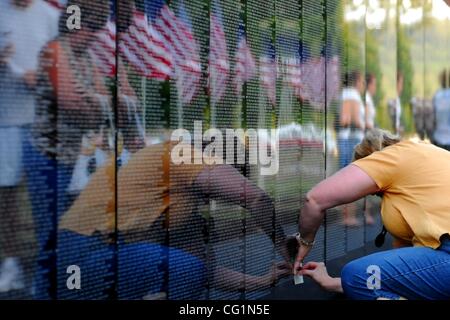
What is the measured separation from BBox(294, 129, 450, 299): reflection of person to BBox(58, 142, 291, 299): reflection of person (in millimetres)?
597

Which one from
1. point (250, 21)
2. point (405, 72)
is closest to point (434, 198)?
point (250, 21)

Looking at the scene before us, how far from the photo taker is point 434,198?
3482 millimetres

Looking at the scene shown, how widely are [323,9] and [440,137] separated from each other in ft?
10.2

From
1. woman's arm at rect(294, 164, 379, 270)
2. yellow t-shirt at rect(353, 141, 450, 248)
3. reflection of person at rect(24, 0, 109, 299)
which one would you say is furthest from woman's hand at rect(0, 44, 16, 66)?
yellow t-shirt at rect(353, 141, 450, 248)

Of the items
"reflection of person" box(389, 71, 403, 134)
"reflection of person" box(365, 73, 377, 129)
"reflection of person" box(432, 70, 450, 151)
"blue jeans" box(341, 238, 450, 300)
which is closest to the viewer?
"blue jeans" box(341, 238, 450, 300)

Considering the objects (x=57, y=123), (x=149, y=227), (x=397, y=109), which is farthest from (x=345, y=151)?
(x=57, y=123)

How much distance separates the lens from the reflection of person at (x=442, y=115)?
7466 millimetres

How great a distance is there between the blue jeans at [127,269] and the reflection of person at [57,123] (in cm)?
10

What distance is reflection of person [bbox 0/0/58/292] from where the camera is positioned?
2754mm

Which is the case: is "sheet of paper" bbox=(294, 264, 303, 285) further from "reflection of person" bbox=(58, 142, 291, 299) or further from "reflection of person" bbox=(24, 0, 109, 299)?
"reflection of person" bbox=(24, 0, 109, 299)

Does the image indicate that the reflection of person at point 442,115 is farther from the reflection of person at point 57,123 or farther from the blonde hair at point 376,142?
the reflection of person at point 57,123

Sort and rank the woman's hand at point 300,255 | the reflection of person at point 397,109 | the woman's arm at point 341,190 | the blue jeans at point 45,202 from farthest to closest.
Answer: the reflection of person at point 397,109, the woman's hand at point 300,255, the woman's arm at point 341,190, the blue jeans at point 45,202

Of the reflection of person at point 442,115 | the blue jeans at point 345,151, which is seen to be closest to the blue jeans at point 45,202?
the blue jeans at point 345,151

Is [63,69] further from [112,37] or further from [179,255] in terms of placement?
[179,255]
